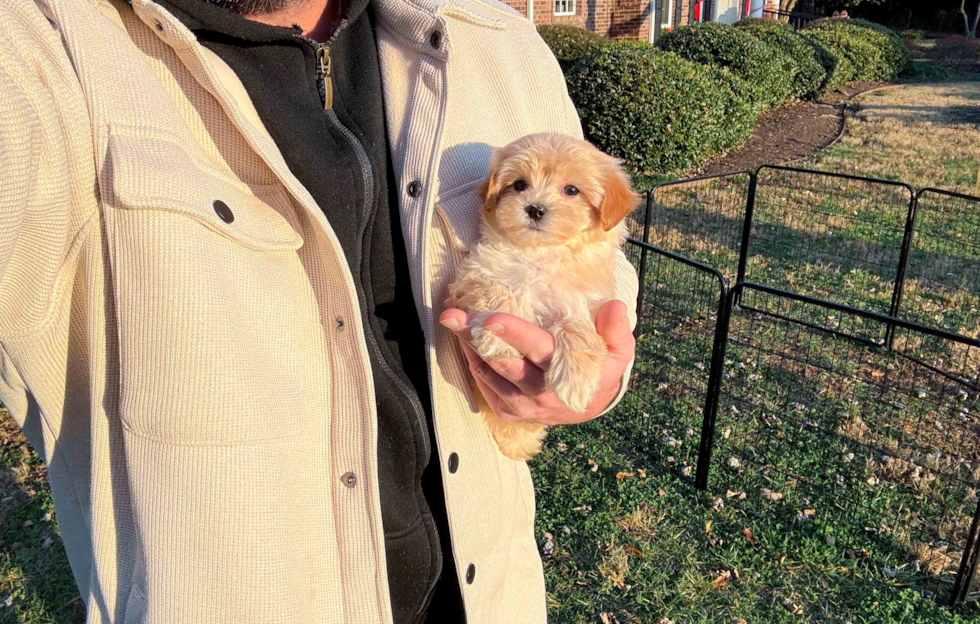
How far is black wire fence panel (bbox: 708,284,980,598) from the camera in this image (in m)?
4.32

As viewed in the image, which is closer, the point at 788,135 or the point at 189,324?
the point at 189,324

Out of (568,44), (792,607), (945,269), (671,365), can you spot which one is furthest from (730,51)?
(792,607)

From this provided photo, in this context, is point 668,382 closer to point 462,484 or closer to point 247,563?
point 462,484

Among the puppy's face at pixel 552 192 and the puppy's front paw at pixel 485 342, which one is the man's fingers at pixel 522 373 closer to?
the puppy's front paw at pixel 485 342

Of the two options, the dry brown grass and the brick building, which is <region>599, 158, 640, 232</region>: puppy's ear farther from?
the brick building

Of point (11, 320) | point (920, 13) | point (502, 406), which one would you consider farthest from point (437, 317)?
point (920, 13)

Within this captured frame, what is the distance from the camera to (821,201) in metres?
10.5

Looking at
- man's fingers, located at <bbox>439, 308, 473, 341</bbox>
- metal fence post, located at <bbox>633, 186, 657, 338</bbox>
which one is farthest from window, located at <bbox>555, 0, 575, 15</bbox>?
man's fingers, located at <bbox>439, 308, 473, 341</bbox>

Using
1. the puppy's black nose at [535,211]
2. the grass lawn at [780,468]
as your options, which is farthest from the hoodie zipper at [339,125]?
the grass lawn at [780,468]

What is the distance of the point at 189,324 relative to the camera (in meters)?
1.28

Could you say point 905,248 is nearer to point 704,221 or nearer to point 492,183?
point 704,221

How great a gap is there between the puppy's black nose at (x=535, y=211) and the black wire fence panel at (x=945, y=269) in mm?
5254

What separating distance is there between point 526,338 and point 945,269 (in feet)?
27.0

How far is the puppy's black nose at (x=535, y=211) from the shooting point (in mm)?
2219
